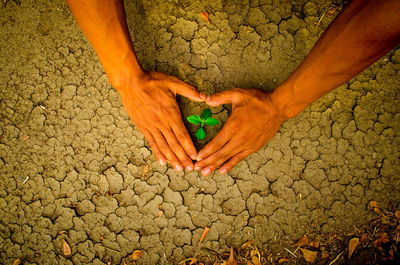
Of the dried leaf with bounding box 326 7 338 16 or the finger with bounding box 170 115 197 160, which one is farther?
the dried leaf with bounding box 326 7 338 16

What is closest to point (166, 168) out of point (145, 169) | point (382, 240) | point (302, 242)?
point (145, 169)

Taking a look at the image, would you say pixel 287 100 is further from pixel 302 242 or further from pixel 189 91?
pixel 302 242

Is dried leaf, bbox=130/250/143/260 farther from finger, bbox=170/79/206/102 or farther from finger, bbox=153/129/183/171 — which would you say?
finger, bbox=170/79/206/102

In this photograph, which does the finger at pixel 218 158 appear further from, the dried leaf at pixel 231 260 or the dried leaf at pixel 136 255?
the dried leaf at pixel 136 255

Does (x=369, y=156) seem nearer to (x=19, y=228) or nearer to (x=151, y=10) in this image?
(x=151, y=10)

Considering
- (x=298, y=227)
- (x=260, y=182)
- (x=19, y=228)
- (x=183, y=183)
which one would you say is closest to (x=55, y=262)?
(x=19, y=228)

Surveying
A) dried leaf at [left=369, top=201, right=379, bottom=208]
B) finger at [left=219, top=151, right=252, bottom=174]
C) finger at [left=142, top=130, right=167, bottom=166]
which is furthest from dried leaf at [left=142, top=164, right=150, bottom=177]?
dried leaf at [left=369, top=201, right=379, bottom=208]

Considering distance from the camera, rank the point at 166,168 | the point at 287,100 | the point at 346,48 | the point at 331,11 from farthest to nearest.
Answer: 1. the point at 331,11
2. the point at 166,168
3. the point at 287,100
4. the point at 346,48
